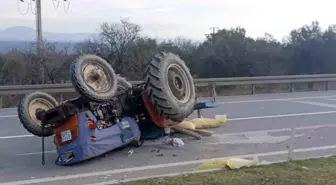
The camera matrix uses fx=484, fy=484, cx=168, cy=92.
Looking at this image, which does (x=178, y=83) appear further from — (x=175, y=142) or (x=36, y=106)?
(x=36, y=106)

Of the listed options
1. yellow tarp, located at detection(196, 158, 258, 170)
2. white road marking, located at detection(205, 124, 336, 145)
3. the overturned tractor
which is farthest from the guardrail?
yellow tarp, located at detection(196, 158, 258, 170)

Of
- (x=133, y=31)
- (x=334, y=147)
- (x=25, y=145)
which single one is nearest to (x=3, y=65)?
(x=133, y=31)

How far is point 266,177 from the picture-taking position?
5.39m

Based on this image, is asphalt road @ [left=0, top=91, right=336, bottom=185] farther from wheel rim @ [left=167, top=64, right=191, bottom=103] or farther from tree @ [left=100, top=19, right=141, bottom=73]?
tree @ [left=100, top=19, right=141, bottom=73]

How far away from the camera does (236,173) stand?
564 cm

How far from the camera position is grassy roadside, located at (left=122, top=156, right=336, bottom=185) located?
5.21 meters

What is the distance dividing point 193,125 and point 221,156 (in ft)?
5.89

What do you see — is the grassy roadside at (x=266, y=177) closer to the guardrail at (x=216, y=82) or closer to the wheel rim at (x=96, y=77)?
the wheel rim at (x=96, y=77)

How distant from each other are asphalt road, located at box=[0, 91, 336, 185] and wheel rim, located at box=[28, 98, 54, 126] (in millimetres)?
582

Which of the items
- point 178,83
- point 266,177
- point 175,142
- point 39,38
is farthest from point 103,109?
point 39,38

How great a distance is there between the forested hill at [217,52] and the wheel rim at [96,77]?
1226 centimetres

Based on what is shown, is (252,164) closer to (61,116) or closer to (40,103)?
(61,116)

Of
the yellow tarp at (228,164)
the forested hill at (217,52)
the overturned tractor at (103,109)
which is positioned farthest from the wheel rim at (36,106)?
the forested hill at (217,52)

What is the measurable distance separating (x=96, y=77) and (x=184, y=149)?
69.6 inches
